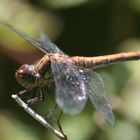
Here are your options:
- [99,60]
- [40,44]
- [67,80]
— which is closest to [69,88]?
[67,80]

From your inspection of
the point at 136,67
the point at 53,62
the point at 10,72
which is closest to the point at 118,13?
the point at 136,67

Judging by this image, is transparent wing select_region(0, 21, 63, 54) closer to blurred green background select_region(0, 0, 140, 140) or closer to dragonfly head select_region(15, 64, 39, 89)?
dragonfly head select_region(15, 64, 39, 89)

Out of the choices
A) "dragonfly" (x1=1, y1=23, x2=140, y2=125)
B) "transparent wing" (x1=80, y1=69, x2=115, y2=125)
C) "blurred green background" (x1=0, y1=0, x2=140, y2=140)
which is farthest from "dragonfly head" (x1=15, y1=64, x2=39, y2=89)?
"blurred green background" (x1=0, y1=0, x2=140, y2=140)

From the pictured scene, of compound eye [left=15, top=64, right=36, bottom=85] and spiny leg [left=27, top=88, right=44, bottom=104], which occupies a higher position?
compound eye [left=15, top=64, right=36, bottom=85]

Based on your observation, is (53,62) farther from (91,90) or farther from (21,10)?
(21,10)

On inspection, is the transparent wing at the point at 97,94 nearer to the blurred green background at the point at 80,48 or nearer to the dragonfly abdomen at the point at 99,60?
the dragonfly abdomen at the point at 99,60

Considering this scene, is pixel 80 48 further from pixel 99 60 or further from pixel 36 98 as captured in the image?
pixel 36 98
